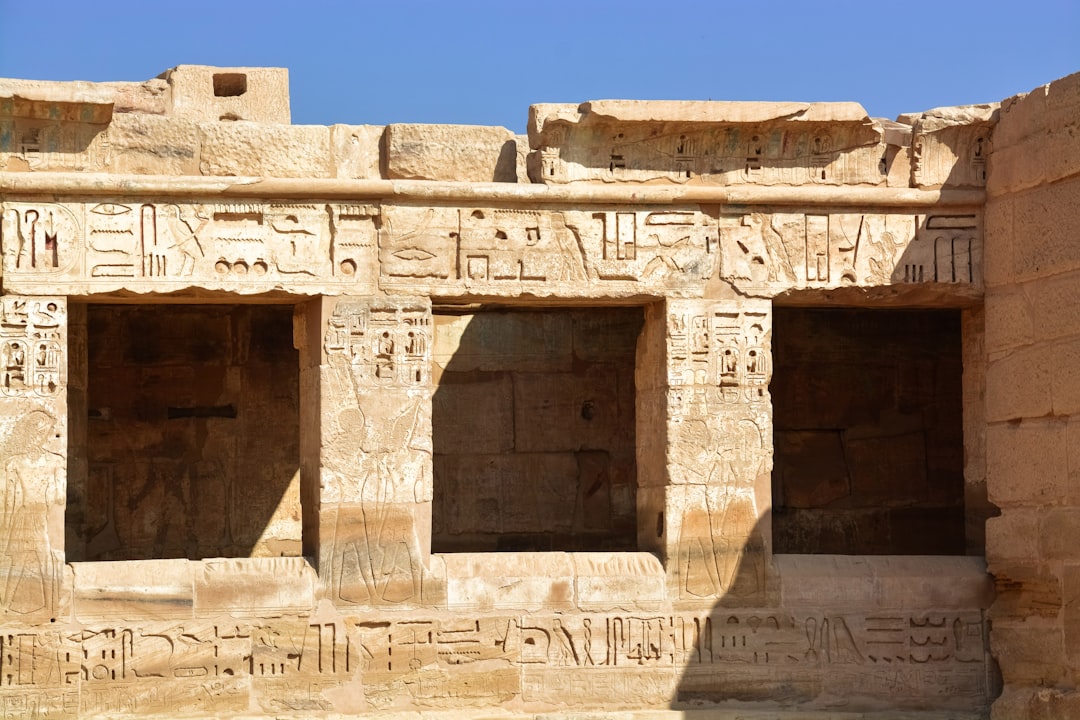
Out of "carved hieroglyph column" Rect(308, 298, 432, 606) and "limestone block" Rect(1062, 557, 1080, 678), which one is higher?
"carved hieroglyph column" Rect(308, 298, 432, 606)

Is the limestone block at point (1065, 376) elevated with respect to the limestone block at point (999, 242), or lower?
lower

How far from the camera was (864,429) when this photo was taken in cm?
946

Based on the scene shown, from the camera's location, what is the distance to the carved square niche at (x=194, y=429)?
8.92 meters

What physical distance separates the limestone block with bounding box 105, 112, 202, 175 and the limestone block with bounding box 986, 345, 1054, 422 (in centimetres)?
370

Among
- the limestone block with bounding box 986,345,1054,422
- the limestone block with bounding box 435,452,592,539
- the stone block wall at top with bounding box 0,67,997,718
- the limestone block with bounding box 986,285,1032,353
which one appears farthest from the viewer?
the limestone block with bounding box 435,452,592,539

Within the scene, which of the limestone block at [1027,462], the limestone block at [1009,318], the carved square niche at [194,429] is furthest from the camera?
the carved square niche at [194,429]

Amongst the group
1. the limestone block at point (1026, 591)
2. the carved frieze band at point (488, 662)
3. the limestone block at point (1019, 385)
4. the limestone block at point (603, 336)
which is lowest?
the carved frieze band at point (488, 662)

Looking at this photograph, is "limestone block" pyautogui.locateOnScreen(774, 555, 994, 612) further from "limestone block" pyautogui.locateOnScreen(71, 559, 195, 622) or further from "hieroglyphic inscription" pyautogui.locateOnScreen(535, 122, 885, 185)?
"limestone block" pyautogui.locateOnScreen(71, 559, 195, 622)

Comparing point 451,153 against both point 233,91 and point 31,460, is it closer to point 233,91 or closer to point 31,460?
point 233,91

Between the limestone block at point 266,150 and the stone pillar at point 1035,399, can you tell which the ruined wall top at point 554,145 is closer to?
the limestone block at point 266,150

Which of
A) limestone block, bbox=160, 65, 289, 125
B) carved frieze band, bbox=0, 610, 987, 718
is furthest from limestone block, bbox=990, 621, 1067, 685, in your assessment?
limestone block, bbox=160, 65, 289, 125

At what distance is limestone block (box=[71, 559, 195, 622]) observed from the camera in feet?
23.4

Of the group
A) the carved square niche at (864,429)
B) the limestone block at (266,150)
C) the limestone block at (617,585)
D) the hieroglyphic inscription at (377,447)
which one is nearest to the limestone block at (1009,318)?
the carved square niche at (864,429)

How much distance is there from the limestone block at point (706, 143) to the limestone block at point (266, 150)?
95 cm
